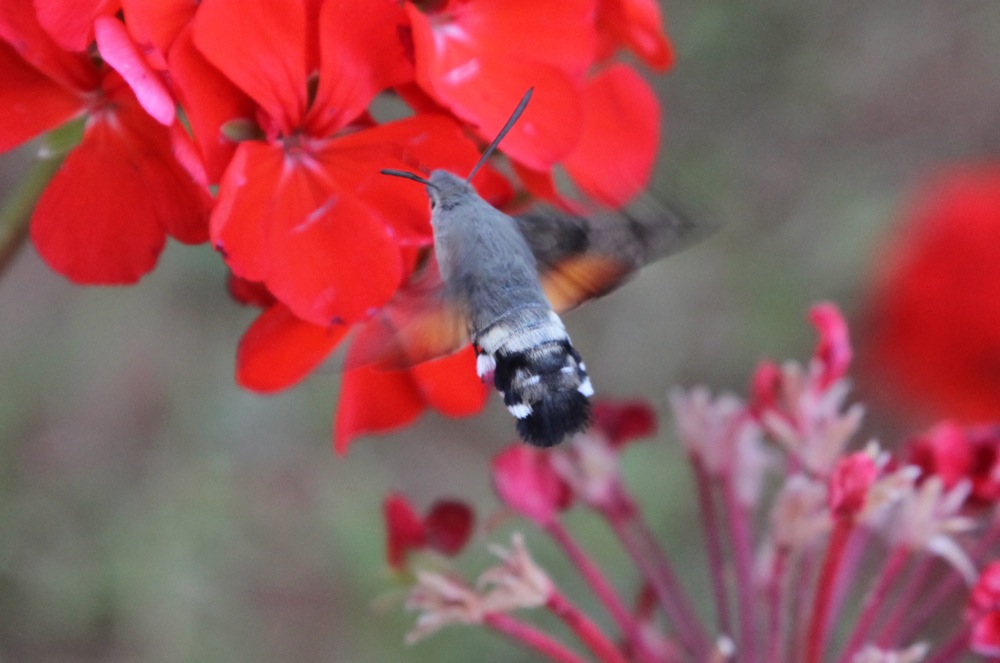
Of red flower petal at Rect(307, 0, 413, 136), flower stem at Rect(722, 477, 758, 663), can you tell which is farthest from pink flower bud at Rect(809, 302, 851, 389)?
red flower petal at Rect(307, 0, 413, 136)

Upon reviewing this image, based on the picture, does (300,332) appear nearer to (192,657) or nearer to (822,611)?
(822,611)

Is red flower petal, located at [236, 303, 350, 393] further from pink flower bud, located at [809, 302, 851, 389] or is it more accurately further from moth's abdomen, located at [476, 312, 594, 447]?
pink flower bud, located at [809, 302, 851, 389]

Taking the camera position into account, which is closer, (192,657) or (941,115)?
(192,657)

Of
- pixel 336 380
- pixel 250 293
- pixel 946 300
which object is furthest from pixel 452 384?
pixel 946 300

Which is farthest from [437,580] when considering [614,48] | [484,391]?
[614,48]

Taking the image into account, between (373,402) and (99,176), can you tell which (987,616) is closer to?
(373,402)

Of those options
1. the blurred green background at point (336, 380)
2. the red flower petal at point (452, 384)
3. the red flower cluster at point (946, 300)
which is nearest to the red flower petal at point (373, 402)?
the red flower petal at point (452, 384)
